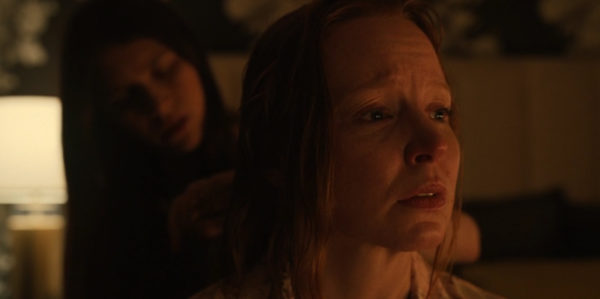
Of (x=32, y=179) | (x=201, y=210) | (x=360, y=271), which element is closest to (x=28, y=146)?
(x=32, y=179)

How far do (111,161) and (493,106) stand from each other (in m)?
1.89

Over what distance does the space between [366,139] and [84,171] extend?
0.52 metres

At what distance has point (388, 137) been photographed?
2.34 ft

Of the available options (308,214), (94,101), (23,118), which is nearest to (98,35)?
(94,101)

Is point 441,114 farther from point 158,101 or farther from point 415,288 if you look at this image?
point 158,101

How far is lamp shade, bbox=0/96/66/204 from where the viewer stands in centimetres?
210

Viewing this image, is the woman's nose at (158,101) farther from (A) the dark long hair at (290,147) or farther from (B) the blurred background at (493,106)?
(B) the blurred background at (493,106)

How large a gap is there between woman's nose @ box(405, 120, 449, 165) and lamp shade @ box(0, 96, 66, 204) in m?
1.63

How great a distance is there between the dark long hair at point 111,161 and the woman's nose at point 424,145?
42cm

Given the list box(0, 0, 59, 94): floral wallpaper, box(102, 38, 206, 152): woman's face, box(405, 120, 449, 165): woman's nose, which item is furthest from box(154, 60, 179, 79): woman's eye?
box(0, 0, 59, 94): floral wallpaper

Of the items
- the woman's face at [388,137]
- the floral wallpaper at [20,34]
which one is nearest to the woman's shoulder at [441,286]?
the woman's face at [388,137]

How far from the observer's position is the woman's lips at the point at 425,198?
692mm

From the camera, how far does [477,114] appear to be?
255cm

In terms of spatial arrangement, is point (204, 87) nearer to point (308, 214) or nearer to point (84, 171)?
point (84, 171)
